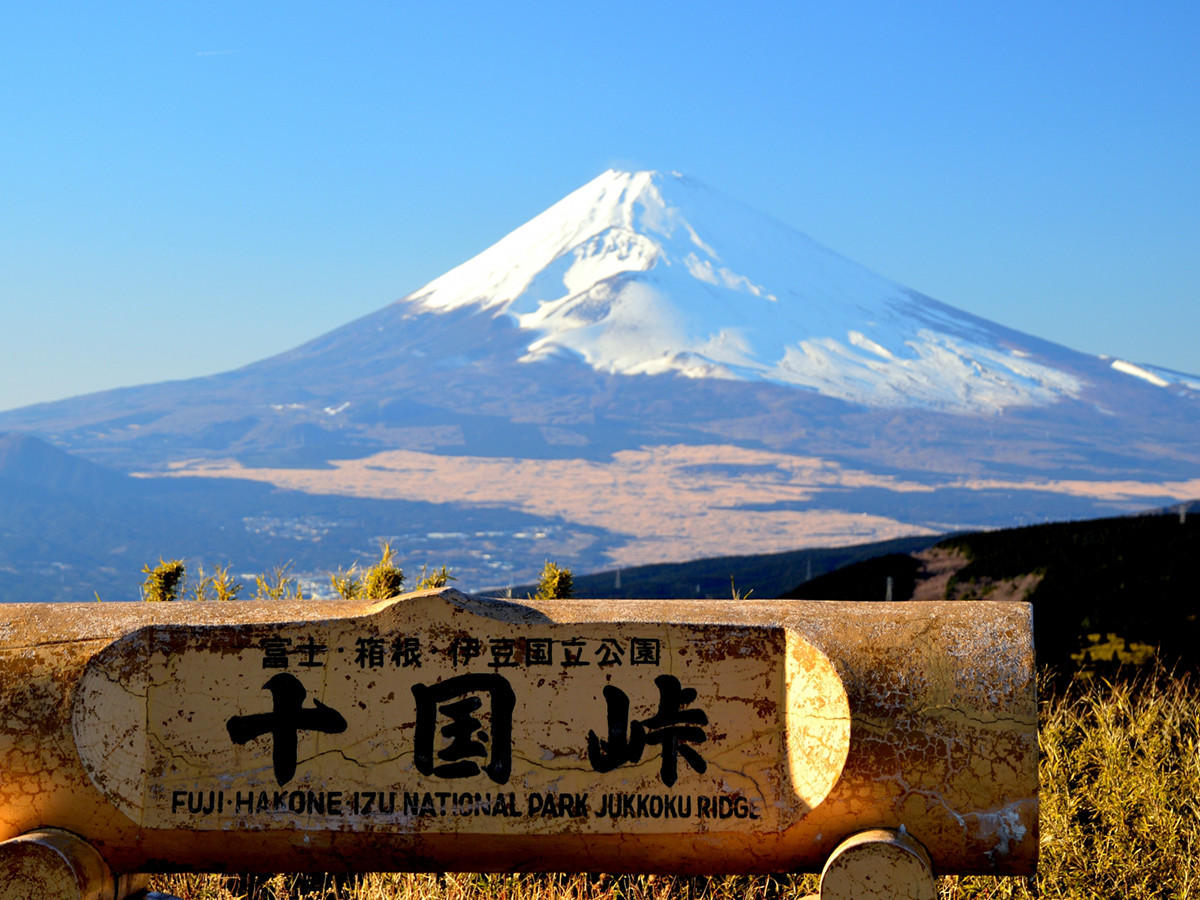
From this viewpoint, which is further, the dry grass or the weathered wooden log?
the dry grass

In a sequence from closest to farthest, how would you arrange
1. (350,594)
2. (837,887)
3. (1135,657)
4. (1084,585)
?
(837,887), (350,594), (1135,657), (1084,585)

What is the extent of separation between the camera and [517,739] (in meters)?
5.46

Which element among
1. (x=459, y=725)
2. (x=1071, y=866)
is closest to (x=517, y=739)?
(x=459, y=725)

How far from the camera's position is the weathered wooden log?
538 centimetres

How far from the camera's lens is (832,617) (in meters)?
5.56

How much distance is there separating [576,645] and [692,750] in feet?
2.11

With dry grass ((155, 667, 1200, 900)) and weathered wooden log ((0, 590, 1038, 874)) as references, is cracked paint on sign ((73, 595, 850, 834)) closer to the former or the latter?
weathered wooden log ((0, 590, 1038, 874))

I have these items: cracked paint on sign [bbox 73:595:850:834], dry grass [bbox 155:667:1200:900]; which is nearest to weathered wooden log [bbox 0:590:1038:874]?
cracked paint on sign [bbox 73:595:850:834]

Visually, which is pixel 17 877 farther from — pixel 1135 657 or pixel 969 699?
pixel 1135 657

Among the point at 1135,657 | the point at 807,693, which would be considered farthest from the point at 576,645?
the point at 1135,657

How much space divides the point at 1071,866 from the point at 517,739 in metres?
3.52

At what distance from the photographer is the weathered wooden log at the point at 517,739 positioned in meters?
5.38

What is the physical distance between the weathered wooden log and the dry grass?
1116 millimetres

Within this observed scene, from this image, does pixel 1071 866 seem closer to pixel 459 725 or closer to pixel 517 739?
pixel 517 739
